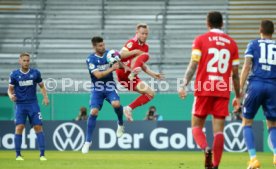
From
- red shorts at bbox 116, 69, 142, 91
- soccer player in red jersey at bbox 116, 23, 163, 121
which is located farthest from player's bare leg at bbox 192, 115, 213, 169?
red shorts at bbox 116, 69, 142, 91

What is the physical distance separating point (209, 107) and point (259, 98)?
5.72 feet

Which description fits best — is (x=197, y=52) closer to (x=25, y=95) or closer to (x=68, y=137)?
(x=25, y=95)

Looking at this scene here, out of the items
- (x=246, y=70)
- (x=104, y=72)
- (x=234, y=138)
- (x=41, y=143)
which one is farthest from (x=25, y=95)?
(x=234, y=138)

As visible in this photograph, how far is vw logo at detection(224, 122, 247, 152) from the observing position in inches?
948

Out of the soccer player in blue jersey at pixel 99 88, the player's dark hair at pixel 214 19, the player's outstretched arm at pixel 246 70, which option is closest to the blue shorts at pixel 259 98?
the player's outstretched arm at pixel 246 70

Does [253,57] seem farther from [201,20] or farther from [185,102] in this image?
[201,20]

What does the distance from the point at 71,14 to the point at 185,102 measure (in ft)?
23.6

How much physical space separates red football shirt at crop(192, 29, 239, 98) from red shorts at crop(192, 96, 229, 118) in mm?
85

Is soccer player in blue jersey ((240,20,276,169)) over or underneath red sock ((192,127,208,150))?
over

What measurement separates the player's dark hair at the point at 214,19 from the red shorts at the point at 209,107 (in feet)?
3.47

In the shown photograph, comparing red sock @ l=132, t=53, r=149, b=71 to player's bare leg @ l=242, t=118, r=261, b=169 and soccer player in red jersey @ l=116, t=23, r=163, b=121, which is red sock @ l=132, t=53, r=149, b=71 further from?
player's bare leg @ l=242, t=118, r=261, b=169

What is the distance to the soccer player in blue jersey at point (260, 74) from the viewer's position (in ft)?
43.2

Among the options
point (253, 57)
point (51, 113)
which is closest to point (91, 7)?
point (51, 113)

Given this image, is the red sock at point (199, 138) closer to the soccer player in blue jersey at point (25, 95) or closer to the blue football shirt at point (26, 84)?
the soccer player in blue jersey at point (25, 95)
